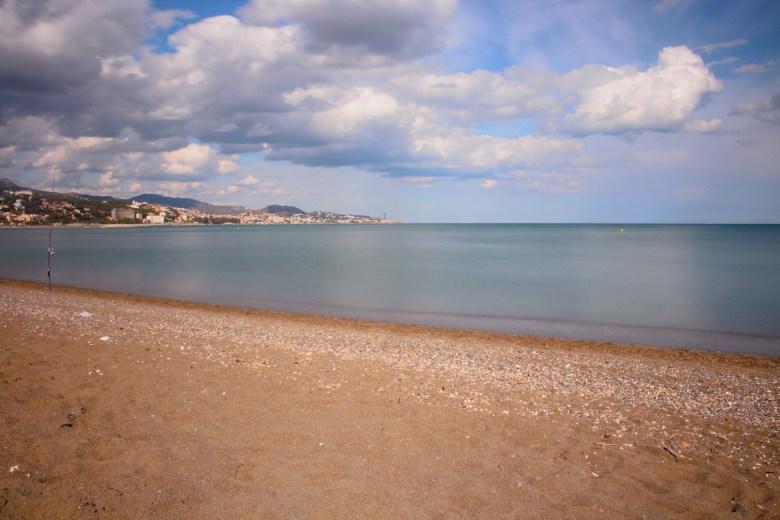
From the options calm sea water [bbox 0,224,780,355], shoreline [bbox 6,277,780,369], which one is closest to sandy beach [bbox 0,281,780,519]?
shoreline [bbox 6,277,780,369]

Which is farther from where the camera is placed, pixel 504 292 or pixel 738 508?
pixel 504 292

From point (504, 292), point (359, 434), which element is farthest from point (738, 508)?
point (504, 292)

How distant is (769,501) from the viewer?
605 cm

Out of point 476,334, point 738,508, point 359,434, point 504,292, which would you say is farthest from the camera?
point 504,292

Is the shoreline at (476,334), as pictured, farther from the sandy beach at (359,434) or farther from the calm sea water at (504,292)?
the sandy beach at (359,434)

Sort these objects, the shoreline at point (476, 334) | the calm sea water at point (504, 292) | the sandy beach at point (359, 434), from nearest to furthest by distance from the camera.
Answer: the sandy beach at point (359, 434) < the shoreline at point (476, 334) < the calm sea water at point (504, 292)

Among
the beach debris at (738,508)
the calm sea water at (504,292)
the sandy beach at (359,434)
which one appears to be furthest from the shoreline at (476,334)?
the beach debris at (738,508)

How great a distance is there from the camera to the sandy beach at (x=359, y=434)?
18.8 feet

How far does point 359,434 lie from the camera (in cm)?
748

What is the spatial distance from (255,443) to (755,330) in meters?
22.0

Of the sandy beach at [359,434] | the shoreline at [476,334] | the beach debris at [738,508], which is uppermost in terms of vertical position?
the sandy beach at [359,434]

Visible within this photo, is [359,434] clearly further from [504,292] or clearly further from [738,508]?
[504,292]

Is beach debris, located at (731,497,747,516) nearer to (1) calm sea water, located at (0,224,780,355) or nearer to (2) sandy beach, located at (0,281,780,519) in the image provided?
(2) sandy beach, located at (0,281,780,519)

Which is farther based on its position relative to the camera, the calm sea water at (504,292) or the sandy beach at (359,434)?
the calm sea water at (504,292)
